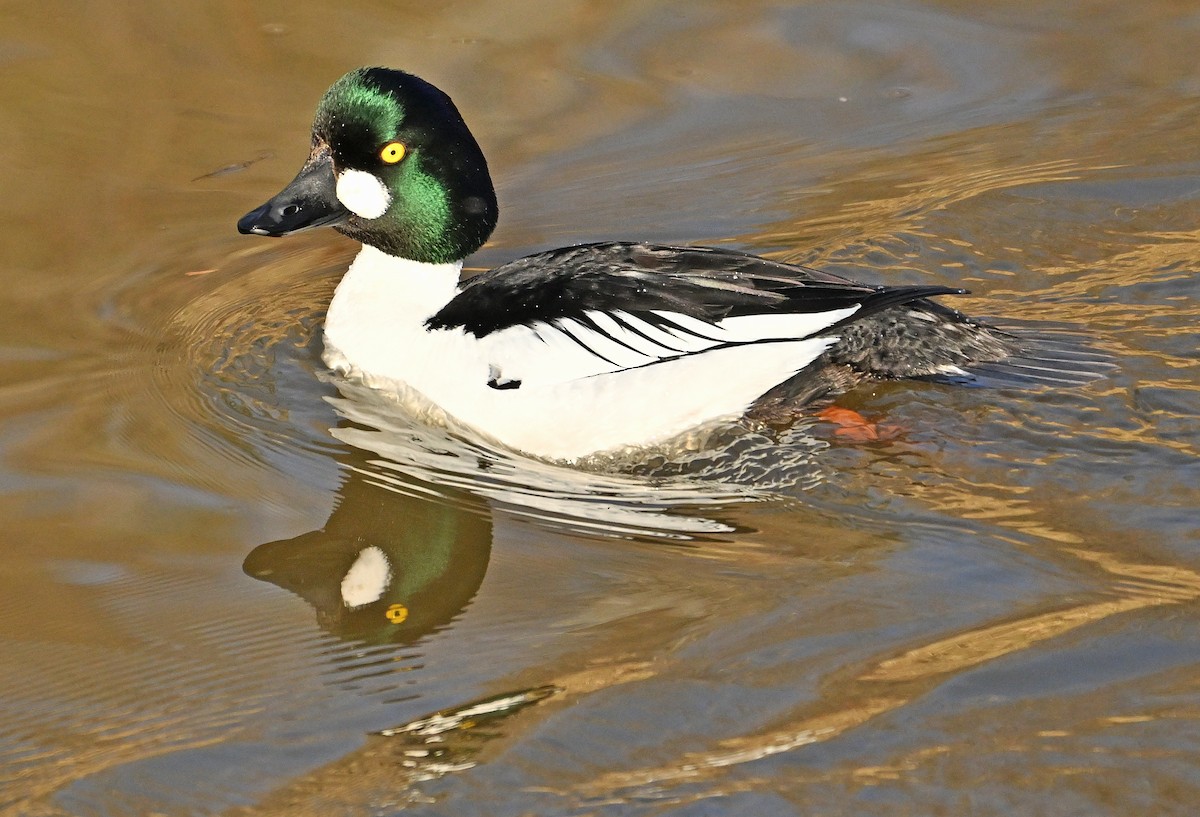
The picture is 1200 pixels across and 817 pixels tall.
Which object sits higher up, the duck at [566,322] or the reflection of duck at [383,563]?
the duck at [566,322]

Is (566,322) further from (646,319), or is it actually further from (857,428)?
(857,428)

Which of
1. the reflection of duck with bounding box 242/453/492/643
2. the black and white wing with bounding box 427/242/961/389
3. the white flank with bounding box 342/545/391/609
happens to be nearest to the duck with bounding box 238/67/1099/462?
the black and white wing with bounding box 427/242/961/389

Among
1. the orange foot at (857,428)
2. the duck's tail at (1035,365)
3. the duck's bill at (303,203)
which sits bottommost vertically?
the orange foot at (857,428)

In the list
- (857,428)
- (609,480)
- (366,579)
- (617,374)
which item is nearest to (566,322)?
(617,374)

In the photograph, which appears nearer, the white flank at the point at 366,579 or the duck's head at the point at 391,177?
the white flank at the point at 366,579

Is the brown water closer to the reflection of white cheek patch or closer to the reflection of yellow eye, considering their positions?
the reflection of white cheek patch

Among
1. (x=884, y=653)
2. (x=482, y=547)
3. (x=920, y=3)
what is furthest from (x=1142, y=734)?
(x=920, y=3)

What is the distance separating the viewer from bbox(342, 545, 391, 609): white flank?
186 inches

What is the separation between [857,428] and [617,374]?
3.11 ft

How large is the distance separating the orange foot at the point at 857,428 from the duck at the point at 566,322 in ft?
0.49

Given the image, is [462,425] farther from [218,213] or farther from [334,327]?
[218,213]

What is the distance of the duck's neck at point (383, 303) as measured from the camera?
19.7 ft

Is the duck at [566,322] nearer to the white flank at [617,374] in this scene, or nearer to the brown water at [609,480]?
the white flank at [617,374]

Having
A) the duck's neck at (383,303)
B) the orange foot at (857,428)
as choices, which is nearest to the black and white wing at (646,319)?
the orange foot at (857,428)
